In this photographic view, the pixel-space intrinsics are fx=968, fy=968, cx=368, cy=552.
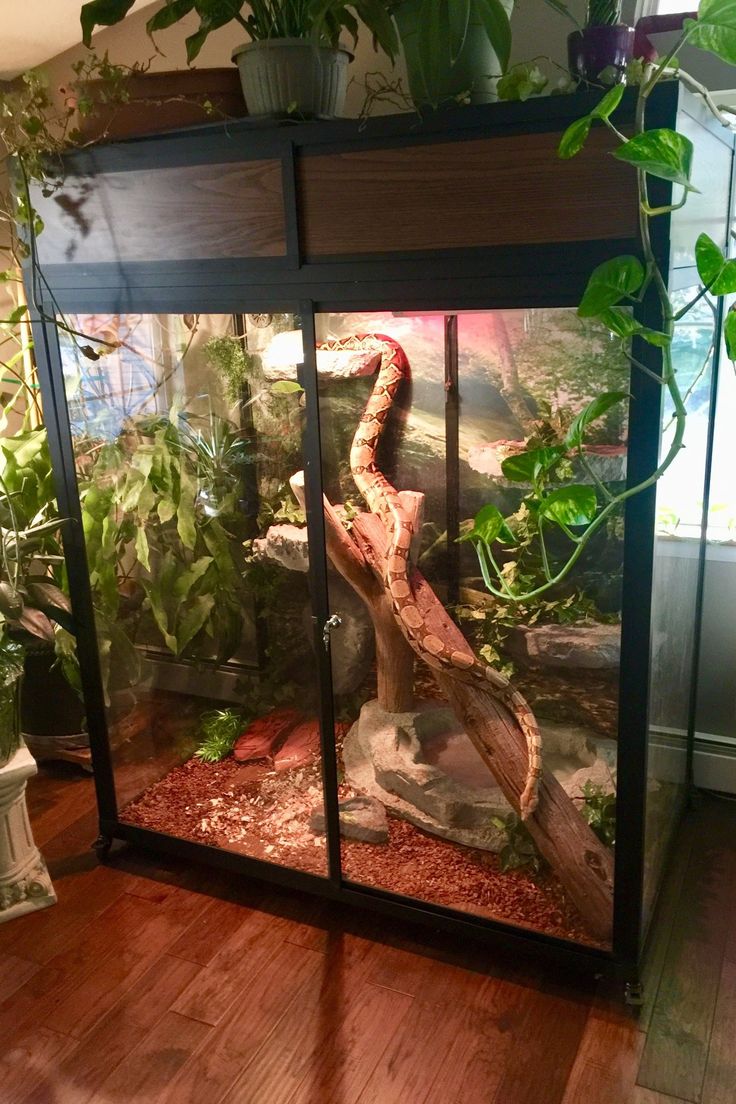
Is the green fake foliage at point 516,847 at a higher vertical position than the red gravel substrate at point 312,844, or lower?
higher

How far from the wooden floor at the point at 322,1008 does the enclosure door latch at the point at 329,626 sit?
69 centimetres

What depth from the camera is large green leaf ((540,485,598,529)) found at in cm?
160

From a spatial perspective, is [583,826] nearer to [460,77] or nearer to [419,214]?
[419,214]

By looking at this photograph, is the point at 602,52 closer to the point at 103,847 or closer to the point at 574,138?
the point at 574,138

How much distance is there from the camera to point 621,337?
1538 mm

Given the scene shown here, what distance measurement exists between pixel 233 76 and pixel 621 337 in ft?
3.05

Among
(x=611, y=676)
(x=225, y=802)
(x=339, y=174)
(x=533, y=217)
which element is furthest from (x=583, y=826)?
(x=339, y=174)

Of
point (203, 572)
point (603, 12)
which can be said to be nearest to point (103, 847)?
point (203, 572)

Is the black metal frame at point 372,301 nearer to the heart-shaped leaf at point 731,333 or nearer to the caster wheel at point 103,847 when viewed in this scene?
the heart-shaped leaf at point 731,333

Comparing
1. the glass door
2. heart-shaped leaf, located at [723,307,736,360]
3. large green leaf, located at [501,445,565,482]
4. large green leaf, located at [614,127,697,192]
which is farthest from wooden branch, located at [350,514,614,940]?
large green leaf, located at [614,127,697,192]

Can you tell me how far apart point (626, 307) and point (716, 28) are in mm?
413

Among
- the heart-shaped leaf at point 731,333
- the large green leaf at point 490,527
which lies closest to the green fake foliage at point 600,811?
the large green leaf at point 490,527

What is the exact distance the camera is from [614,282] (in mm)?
1463

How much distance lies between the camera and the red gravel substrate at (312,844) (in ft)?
6.55
